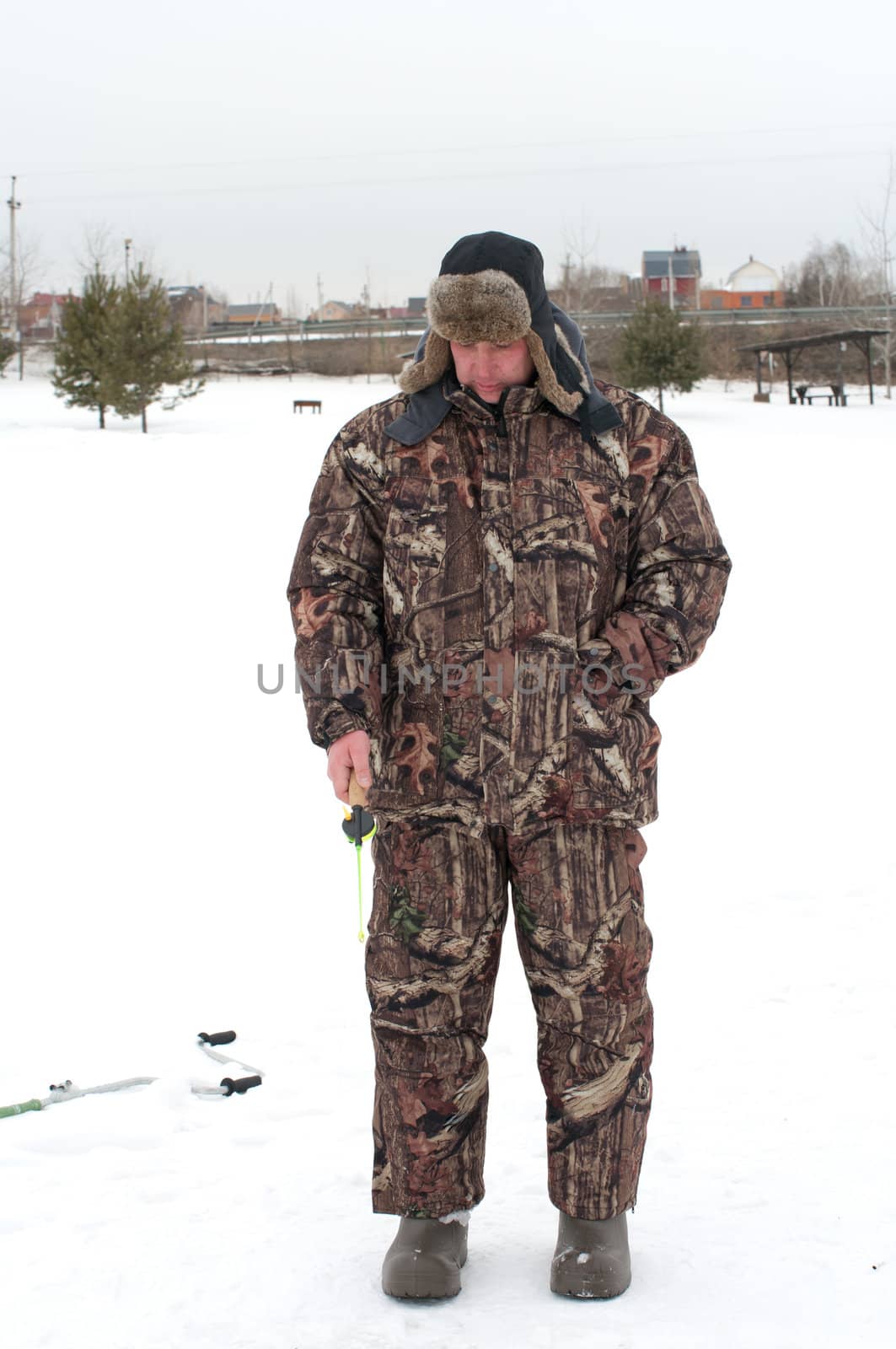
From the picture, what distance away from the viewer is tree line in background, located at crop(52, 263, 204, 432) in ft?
76.8

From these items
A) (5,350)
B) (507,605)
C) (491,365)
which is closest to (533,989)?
(507,605)

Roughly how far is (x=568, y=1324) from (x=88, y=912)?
2622mm

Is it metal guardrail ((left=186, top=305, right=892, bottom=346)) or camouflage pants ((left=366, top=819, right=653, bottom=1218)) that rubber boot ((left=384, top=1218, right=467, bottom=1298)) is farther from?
metal guardrail ((left=186, top=305, right=892, bottom=346))

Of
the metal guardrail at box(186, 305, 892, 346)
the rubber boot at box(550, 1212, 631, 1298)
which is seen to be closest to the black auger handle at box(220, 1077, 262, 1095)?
the rubber boot at box(550, 1212, 631, 1298)

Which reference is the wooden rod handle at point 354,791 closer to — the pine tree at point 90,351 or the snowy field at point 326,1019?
the snowy field at point 326,1019

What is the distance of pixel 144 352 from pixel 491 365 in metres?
22.9

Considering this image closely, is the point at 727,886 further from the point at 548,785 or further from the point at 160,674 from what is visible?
the point at 160,674

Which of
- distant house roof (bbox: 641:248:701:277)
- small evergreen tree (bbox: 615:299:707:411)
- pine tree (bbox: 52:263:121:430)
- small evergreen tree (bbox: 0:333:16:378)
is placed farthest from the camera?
distant house roof (bbox: 641:248:701:277)

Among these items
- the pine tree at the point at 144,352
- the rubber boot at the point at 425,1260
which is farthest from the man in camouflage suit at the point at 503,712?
the pine tree at the point at 144,352

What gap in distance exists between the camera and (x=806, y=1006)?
11.1ft

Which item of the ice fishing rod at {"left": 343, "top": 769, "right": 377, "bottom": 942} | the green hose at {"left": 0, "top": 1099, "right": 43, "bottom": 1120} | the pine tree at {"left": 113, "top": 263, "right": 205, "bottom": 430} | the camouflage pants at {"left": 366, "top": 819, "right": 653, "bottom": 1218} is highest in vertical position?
the pine tree at {"left": 113, "top": 263, "right": 205, "bottom": 430}

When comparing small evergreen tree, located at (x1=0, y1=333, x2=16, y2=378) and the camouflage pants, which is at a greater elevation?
small evergreen tree, located at (x1=0, y1=333, x2=16, y2=378)

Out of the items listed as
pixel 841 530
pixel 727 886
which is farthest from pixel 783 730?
pixel 841 530

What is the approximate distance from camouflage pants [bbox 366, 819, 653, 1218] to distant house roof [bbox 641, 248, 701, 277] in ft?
231
